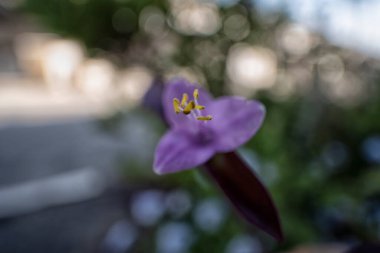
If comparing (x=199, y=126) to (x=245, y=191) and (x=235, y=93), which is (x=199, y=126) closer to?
(x=245, y=191)

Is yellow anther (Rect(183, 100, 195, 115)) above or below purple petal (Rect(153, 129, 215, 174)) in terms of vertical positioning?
above

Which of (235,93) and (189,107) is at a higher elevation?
(189,107)

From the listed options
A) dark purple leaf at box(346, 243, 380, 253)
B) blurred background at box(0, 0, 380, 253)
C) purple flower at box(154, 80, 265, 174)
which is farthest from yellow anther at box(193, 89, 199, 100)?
blurred background at box(0, 0, 380, 253)

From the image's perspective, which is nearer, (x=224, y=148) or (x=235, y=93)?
(x=224, y=148)

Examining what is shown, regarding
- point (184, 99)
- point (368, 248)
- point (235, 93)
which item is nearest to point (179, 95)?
point (184, 99)

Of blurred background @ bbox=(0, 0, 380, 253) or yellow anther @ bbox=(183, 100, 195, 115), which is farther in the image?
blurred background @ bbox=(0, 0, 380, 253)

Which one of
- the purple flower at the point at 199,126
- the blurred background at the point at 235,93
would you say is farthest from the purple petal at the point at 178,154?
the blurred background at the point at 235,93

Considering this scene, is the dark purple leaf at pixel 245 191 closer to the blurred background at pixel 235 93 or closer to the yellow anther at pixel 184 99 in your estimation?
the yellow anther at pixel 184 99

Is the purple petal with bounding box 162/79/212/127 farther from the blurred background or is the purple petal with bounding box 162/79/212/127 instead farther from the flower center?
the blurred background
